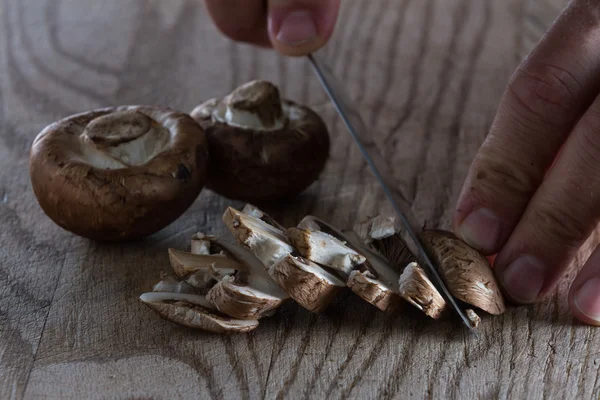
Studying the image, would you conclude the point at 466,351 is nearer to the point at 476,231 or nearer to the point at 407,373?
the point at 407,373

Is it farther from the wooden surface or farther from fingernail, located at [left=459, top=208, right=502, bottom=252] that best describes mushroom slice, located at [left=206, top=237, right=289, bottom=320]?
fingernail, located at [left=459, top=208, right=502, bottom=252]

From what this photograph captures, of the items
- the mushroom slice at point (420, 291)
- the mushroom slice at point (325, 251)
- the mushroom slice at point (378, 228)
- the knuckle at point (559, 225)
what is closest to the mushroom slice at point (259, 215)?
the mushroom slice at point (325, 251)

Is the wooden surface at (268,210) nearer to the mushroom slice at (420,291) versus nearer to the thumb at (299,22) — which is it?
the mushroom slice at (420,291)

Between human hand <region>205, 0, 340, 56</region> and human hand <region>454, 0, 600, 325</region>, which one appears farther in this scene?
human hand <region>205, 0, 340, 56</region>

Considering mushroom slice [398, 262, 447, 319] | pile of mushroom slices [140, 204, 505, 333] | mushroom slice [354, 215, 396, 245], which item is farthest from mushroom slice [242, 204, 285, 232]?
mushroom slice [398, 262, 447, 319]

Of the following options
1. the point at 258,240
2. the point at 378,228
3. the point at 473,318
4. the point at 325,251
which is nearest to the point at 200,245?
the point at 258,240

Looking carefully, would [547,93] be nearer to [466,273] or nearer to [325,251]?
[466,273]
